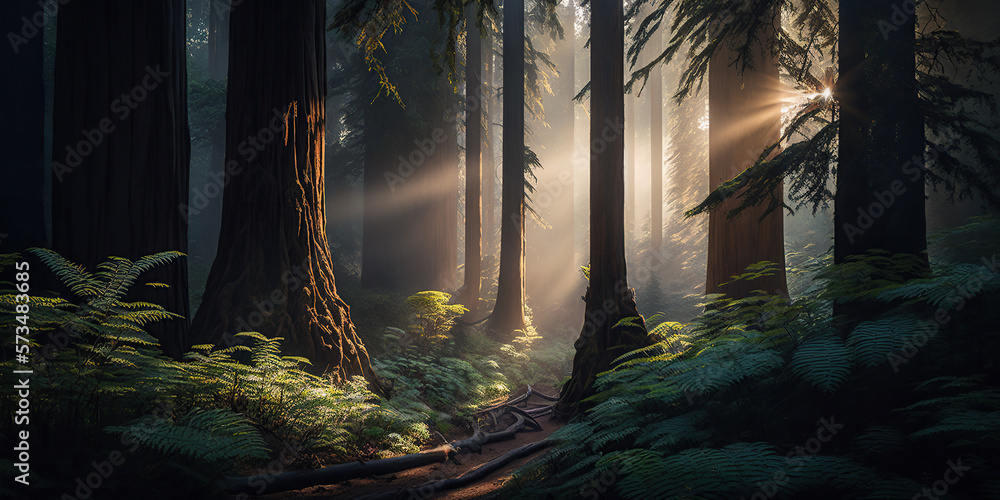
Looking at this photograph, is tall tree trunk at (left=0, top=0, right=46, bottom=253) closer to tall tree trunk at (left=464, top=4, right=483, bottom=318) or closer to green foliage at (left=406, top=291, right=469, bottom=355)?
green foliage at (left=406, top=291, right=469, bottom=355)

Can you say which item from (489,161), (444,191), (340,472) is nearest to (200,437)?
(340,472)

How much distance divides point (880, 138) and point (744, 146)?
3.49 metres

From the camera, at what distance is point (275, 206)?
5.77 metres

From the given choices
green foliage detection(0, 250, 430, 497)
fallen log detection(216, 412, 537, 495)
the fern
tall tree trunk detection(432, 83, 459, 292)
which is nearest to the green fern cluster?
the fern

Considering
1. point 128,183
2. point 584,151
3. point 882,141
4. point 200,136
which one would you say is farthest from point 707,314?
point 584,151

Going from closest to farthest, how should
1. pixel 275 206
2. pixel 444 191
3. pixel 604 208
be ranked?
pixel 275 206 < pixel 604 208 < pixel 444 191

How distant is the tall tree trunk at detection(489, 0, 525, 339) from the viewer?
44.1ft

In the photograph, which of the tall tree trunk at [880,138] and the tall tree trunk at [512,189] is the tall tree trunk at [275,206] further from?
the tall tree trunk at [512,189]

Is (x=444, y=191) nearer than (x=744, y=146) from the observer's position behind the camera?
No

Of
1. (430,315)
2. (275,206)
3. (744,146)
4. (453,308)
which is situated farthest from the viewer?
(430,315)

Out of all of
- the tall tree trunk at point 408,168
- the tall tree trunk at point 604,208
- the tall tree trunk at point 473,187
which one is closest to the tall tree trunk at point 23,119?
the tall tree trunk at point 604,208

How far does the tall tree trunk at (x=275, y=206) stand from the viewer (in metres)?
5.64

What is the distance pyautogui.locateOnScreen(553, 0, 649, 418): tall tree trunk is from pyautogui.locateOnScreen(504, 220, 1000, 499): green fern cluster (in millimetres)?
3395

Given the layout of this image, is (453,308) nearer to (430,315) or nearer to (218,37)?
(430,315)
